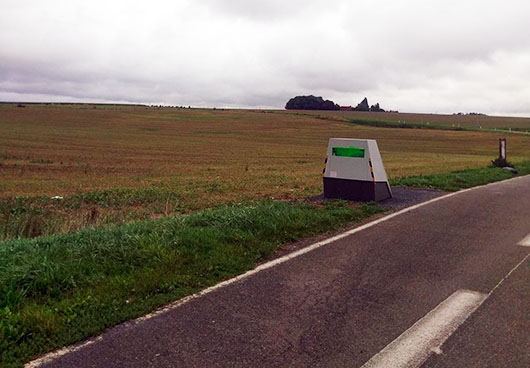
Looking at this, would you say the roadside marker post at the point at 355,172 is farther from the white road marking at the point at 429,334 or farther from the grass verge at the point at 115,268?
the white road marking at the point at 429,334

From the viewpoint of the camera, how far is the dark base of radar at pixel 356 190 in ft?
31.5

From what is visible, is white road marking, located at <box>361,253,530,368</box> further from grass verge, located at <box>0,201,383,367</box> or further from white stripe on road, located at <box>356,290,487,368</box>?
grass verge, located at <box>0,201,383,367</box>

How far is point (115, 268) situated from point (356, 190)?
5968 mm

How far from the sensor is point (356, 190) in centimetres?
980

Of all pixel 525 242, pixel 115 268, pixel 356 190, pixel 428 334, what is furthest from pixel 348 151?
pixel 428 334

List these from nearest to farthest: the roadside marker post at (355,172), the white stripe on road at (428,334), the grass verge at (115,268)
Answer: the white stripe on road at (428,334), the grass verge at (115,268), the roadside marker post at (355,172)

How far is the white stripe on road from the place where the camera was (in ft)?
11.0

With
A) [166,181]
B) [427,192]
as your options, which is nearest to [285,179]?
[166,181]

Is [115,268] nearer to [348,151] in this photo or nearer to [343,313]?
[343,313]

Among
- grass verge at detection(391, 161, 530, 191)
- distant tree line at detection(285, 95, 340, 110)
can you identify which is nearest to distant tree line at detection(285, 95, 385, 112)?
distant tree line at detection(285, 95, 340, 110)

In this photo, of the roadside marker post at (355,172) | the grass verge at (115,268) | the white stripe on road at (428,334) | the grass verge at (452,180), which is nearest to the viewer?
the white stripe on road at (428,334)

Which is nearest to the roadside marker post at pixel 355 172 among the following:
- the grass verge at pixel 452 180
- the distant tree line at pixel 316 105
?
the grass verge at pixel 452 180

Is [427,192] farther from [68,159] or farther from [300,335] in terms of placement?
[68,159]

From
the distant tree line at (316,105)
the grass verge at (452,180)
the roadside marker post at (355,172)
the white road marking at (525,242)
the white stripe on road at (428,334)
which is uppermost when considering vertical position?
the distant tree line at (316,105)
